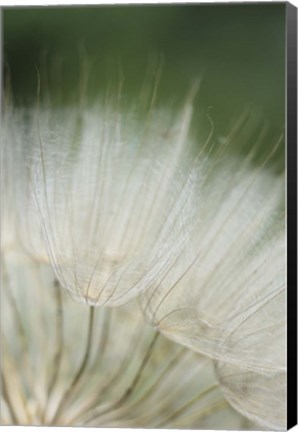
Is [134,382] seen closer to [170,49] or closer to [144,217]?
[144,217]

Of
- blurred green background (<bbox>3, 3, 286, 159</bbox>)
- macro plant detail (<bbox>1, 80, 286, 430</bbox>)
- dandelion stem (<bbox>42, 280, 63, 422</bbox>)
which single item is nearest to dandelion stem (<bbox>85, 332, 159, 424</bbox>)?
macro plant detail (<bbox>1, 80, 286, 430</bbox>)

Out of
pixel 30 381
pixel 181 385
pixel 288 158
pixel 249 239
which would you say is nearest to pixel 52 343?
pixel 30 381

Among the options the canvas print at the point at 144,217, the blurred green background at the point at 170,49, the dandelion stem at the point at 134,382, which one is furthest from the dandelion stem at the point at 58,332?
the blurred green background at the point at 170,49

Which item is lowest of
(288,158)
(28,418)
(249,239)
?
(28,418)

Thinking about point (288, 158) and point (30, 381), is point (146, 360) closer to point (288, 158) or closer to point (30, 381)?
point (30, 381)

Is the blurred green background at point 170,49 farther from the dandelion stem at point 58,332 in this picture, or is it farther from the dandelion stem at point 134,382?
the dandelion stem at point 134,382

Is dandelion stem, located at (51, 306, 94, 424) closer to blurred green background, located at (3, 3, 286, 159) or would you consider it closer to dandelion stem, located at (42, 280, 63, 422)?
dandelion stem, located at (42, 280, 63, 422)

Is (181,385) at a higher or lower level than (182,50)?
lower

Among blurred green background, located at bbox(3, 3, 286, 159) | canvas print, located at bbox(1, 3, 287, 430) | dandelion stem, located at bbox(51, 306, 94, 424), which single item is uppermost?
blurred green background, located at bbox(3, 3, 286, 159)
